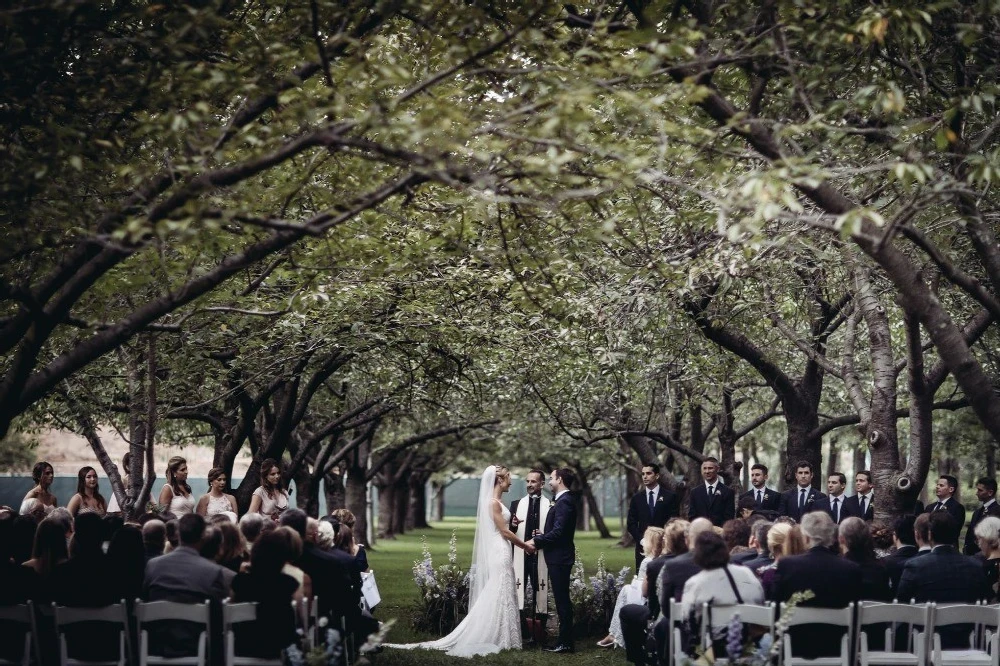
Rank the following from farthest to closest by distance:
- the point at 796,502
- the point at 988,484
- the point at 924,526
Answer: the point at 988,484 < the point at 796,502 < the point at 924,526

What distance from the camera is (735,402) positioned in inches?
937

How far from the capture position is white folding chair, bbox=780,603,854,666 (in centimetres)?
723

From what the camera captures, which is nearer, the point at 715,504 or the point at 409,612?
the point at 715,504

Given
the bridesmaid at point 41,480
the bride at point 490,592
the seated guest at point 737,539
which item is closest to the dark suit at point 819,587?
the seated guest at point 737,539

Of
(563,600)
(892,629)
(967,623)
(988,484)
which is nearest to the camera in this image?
(967,623)

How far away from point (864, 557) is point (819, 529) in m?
0.91

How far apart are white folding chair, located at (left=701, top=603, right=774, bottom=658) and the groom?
4815 mm

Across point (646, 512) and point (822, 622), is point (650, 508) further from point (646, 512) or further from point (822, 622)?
point (822, 622)

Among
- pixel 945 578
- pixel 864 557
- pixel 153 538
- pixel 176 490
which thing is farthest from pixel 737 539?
pixel 176 490

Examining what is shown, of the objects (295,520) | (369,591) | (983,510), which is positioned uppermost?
(295,520)

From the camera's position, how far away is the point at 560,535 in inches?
489

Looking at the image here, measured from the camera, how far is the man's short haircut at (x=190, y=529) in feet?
25.6

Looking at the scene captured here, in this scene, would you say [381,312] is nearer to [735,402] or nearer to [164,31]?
[164,31]

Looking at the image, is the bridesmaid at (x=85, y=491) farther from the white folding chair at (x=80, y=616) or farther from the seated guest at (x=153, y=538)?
the white folding chair at (x=80, y=616)
